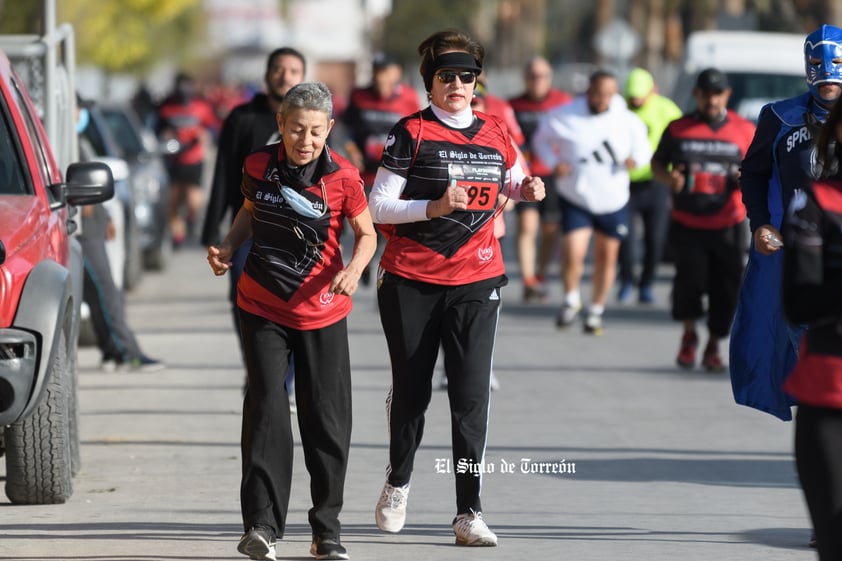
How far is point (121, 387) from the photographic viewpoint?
12.0 m

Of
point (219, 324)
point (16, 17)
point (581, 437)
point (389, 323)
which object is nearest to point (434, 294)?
point (389, 323)

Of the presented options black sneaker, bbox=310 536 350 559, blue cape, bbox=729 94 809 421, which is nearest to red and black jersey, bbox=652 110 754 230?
blue cape, bbox=729 94 809 421

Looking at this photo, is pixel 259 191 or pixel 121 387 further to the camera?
pixel 121 387

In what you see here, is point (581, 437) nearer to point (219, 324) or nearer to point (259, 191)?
point (259, 191)

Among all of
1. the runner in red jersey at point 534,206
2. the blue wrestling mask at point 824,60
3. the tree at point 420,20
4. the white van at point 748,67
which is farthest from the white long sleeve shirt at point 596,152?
the tree at point 420,20

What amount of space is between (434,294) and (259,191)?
34.7 inches

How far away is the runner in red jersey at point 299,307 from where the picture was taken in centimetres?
671

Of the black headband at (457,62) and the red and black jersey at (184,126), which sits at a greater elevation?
the black headband at (457,62)

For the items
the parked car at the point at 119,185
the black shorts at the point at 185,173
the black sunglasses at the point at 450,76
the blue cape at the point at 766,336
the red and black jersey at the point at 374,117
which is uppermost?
the black sunglasses at the point at 450,76

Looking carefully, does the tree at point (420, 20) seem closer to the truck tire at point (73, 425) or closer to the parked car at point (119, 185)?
the parked car at point (119, 185)

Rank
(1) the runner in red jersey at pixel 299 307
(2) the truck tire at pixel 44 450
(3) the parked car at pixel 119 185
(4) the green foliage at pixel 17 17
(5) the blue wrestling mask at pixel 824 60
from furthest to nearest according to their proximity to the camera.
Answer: (4) the green foliage at pixel 17 17, (3) the parked car at pixel 119 185, (2) the truck tire at pixel 44 450, (5) the blue wrestling mask at pixel 824 60, (1) the runner in red jersey at pixel 299 307

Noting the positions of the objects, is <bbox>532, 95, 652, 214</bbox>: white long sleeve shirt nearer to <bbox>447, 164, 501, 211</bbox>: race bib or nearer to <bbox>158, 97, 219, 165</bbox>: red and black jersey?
<bbox>447, 164, 501, 211</bbox>: race bib

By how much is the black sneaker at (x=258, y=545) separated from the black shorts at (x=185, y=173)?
1647 centimetres

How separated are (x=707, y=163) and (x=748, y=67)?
5576mm
